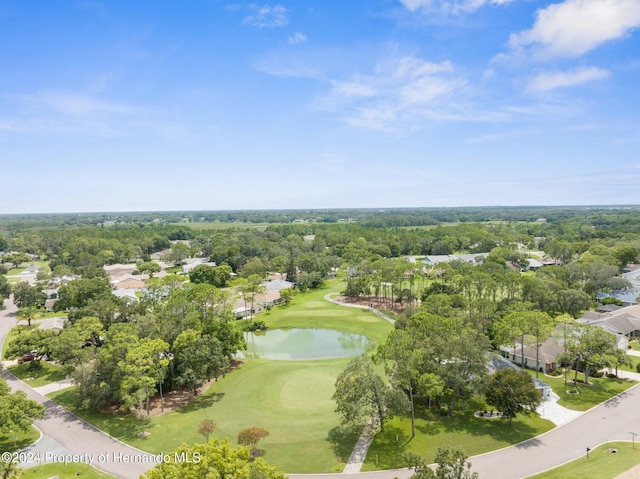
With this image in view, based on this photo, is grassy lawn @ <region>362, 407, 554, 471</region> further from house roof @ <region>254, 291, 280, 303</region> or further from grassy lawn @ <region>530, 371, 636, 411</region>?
house roof @ <region>254, 291, 280, 303</region>

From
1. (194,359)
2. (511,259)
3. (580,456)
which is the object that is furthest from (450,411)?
(511,259)

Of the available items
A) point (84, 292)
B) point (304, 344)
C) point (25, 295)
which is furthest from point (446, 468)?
point (25, 295)

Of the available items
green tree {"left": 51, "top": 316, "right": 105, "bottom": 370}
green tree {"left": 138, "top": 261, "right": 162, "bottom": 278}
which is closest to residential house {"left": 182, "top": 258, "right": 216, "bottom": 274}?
green tree {"left": 138, "top": 261, "right": 162, "bottom": 278}

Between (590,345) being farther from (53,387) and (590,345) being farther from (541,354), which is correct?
(53,387)

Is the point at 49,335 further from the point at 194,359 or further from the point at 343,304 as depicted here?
the point at 343,304

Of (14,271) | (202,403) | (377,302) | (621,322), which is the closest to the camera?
(202,403)

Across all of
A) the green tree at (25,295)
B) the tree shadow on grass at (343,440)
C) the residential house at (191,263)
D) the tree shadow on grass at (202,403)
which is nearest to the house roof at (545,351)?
the tree shadow on grass at (343,440)

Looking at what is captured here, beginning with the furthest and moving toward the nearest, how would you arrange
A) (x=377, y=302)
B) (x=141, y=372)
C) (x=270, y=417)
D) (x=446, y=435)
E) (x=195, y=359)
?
(x=377, y=302) → (x=195, y=359) → (x=270, y=417) → (x=141, y=372) → (x=446, y=435)

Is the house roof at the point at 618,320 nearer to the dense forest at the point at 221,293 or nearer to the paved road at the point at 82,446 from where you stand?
the dense forest at the point at 221,293
